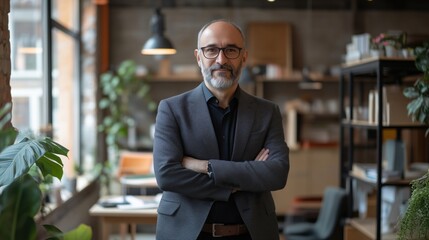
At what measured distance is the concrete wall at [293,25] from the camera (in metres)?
9.41

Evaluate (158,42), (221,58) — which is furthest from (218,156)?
(158,42)

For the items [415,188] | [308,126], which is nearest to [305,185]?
[308,126]

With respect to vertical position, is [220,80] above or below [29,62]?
below

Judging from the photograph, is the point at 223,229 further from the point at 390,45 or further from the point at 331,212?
the point at 331,212

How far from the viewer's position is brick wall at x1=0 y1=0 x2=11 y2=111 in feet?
10.8

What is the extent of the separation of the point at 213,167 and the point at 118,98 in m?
6.31

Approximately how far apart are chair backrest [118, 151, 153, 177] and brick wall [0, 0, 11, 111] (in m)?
4.02

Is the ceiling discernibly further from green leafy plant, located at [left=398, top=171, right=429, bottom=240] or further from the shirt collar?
green leafy plant, located at [left=398, top=171, right=429, bottom=240]

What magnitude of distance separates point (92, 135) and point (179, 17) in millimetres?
2523

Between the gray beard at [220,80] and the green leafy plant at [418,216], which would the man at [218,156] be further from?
the green leafy plant at [418,216]

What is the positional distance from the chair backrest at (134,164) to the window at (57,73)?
46 centimetres

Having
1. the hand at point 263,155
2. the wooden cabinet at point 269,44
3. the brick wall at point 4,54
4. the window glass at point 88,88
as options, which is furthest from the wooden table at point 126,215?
the wooden cabinet at point 269,44

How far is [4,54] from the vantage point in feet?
11.0

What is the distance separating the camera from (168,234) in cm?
271
